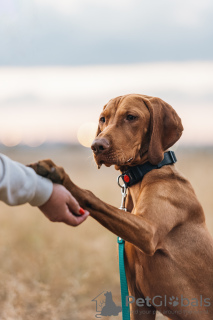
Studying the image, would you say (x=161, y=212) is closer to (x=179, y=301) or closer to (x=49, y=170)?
(x=179, y=301)

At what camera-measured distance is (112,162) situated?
8.90 ft

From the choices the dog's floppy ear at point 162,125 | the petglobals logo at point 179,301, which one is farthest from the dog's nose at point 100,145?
the petglobals logo at point 179,301

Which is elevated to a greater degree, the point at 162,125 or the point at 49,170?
the point at 162,125

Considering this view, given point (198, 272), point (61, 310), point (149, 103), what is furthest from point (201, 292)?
point (61, 310)

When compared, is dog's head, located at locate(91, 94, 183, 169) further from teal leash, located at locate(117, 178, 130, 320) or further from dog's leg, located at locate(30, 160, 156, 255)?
dog's leg, located at locate(30, 160, 156, 255)

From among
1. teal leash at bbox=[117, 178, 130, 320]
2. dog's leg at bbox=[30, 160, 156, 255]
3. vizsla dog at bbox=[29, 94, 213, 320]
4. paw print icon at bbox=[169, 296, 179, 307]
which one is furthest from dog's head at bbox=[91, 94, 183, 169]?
paw print icon at bbox=[169, 296, 179, 307]

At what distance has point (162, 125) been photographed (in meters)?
2.95

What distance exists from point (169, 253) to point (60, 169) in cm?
102

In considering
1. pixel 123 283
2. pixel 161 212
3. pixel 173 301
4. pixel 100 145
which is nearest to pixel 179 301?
pixel 173 301

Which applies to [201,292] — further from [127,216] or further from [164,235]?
[127,216]

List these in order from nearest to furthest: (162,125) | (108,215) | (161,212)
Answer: (108,215) → (161,212) → (162,125)

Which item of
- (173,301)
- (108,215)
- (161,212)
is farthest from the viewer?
(173,301)

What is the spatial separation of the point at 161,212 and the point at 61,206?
29.6 inches

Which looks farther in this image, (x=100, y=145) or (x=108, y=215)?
(x=100, y=145)
